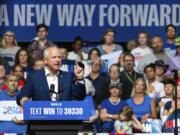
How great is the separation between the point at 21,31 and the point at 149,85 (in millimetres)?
3052

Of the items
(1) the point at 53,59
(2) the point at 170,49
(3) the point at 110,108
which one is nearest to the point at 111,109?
(3) the point at 110,108

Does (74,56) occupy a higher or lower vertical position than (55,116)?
higher

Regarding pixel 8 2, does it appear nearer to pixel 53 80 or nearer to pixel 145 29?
pixel 145 29

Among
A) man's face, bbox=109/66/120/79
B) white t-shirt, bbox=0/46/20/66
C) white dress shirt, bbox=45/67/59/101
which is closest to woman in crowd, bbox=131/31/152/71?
man's face, bbox=109/66/120/79

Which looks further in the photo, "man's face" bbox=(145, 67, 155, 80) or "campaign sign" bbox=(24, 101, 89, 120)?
"man's face" bbox=(145, 67, 155, 80)

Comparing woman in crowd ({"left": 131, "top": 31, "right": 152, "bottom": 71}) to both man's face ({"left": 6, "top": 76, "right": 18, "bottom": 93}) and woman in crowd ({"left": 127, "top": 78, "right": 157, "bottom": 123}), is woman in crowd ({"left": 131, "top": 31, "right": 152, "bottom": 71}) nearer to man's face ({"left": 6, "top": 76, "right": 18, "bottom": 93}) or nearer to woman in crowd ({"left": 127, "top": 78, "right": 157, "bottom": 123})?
woman in crowd ({"left": 127, "top": 78, "right": 157, "bottom": 123})

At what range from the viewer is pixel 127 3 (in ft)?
38.5

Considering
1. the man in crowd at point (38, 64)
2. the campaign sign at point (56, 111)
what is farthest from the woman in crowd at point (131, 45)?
the campaign sign at point (56, 111)

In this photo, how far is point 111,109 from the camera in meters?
10.9

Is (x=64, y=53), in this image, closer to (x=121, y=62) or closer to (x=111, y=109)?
(x=121, y=62)

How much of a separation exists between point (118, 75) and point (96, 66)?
1.66 ft

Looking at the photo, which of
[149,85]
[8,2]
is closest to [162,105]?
[149,85]

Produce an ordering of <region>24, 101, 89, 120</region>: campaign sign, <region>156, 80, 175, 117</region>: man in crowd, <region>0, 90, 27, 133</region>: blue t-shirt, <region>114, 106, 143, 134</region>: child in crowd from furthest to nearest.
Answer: <region>156, 80, 175, 117</region>: man in crowd
<region>0, 90, 27, 133</region>: blue t-shirt
<region>114, 106, 143, 134</region>: child in crowd
<region>24, 101, 89, 120</region>: campaign sign

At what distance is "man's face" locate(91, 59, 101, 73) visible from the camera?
36.9ft
